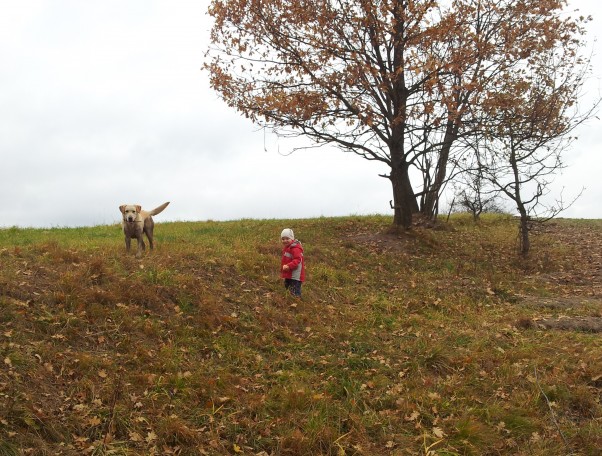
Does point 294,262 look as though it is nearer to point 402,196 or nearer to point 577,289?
point 402,196

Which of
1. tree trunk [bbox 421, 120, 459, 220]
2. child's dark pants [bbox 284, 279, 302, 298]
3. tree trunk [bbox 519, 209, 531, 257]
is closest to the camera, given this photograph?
child's dark pants [bbox 284, 279, 302, 298]

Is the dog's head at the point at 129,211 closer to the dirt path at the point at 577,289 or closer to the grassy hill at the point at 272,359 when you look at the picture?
the grassy hill at the point at 272,359

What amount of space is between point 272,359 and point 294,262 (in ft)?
8.90

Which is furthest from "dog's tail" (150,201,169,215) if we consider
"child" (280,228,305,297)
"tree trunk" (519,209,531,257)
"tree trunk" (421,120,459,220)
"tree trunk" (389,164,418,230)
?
"tree trunk" (519,209,531,257)

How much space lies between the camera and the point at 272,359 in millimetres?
8359

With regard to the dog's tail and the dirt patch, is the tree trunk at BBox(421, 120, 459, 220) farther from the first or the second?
the dog's tail

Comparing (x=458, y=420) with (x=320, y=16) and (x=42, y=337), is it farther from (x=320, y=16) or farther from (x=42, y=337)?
(x=320, y=16)

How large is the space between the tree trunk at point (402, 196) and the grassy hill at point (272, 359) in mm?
4187

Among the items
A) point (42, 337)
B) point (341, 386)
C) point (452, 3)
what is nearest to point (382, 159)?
point (452, 3)

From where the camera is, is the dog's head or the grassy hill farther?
the dog's head

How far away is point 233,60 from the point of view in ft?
54.9

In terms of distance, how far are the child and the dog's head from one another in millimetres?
3152

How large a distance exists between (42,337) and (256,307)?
372 centimetres

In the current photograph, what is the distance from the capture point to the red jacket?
10727mm
